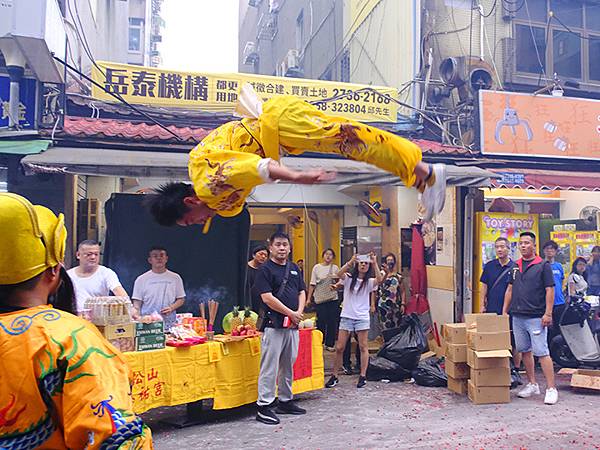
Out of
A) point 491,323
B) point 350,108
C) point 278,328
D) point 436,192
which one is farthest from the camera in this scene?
point 350,108

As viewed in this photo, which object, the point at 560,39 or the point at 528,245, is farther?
the point at 560,39

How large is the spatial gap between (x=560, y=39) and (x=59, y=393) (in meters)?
11.1

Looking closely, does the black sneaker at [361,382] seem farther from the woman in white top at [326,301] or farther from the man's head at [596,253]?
the man's head at [596,253]

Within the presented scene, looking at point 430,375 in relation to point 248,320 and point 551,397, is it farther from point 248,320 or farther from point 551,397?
point 248,320

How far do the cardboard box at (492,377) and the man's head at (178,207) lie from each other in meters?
3.79

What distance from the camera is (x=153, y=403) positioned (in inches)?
178

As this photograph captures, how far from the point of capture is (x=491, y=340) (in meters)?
5.55

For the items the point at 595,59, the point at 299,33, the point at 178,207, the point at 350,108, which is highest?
the point at 299,33

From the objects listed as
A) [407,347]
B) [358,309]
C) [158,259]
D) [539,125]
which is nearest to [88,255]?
[158,259]

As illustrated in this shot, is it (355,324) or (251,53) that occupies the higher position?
(251,53)

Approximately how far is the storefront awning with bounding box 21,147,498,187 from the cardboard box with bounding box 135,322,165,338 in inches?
73.2

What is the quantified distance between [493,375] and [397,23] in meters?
6.73

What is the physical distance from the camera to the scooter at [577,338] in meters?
6.63

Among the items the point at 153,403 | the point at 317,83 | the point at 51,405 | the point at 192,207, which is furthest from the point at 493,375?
→ the point at 317,83
